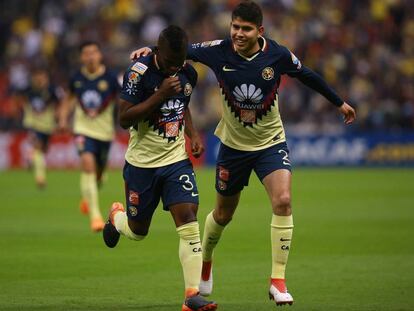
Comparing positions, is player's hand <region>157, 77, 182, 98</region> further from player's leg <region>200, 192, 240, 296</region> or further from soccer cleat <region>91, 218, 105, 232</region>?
soccer cleat <region>91, 218, 105, 232</region>

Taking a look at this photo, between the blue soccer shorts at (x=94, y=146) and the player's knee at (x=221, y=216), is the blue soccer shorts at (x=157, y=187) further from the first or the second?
the blue soccer shorts at (x=94, y=146)

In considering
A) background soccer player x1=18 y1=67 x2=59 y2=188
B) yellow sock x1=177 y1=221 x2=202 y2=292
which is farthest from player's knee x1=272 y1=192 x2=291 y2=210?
background soccer player x1=18 y1=67 x2=59 y2=188

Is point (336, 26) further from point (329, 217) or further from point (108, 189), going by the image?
point (329, 217)

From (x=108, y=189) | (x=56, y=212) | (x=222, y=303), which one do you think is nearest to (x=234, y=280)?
(x=222, y=303)

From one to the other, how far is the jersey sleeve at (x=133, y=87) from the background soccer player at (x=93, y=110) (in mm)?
6755

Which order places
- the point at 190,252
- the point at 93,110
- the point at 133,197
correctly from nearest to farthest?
1. the point at 190,252
2. the point at 133,197
3. the point at 93,110

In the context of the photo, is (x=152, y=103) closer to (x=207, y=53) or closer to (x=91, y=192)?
(x=207, y=53)

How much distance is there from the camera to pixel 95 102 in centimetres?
1552

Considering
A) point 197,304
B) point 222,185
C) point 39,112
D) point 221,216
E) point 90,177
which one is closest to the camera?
point 197,304

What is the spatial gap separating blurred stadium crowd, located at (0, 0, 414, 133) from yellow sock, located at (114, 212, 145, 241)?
65.8 feet

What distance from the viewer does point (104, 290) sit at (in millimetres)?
9500

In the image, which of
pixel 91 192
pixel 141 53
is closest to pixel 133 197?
pixel 141 53

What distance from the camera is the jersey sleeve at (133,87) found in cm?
830

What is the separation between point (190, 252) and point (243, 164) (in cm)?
135
